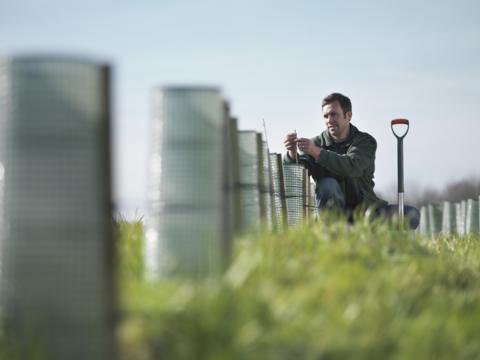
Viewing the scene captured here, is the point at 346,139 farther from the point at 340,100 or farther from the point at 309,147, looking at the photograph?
the point at 309,147

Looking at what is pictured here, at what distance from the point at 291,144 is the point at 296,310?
195 inches

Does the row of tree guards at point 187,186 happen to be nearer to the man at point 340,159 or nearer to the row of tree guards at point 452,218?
the man at point 340,159

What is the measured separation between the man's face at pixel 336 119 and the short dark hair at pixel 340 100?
0.03 meters

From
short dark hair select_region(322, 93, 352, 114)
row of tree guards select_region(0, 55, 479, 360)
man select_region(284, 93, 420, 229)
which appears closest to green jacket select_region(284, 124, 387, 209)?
man select_region(284, 93, 420, 229)

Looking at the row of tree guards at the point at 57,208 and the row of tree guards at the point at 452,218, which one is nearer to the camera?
the row of tree guards at the point at 57,208

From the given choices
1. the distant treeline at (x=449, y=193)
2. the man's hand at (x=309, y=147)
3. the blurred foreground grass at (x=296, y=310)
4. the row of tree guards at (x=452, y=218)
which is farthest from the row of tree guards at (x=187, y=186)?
the distant treeline at (x=449, y=193)

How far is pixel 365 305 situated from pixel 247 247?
2.63 ft

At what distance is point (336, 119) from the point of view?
8828mm

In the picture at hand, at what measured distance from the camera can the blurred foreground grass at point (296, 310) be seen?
3.42m

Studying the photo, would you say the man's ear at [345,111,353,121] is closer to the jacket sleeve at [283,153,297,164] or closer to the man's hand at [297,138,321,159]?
the jacket sleeve at [283,153,297,164]

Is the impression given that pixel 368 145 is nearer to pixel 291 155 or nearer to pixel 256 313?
pixel 291 155

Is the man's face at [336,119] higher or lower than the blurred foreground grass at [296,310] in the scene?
higher

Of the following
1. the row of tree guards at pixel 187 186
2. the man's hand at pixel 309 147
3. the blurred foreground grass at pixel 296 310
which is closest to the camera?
the blurred foreground grass at pixel 296 310

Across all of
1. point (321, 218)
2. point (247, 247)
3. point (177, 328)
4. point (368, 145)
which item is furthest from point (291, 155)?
point (177, 328)
